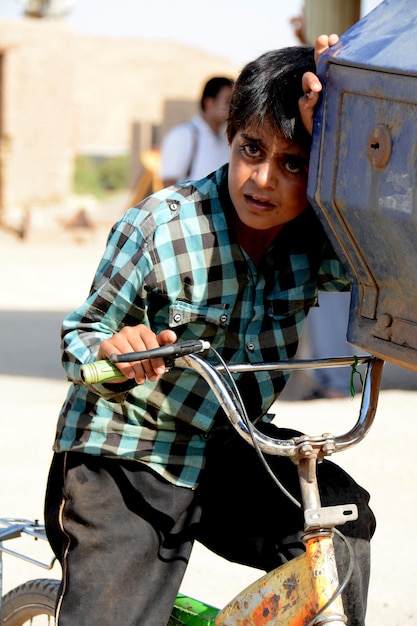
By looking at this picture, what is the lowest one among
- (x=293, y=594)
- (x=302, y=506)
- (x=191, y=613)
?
(x=191, y=613)

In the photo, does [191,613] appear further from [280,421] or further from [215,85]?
[215,85]

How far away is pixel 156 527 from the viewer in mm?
2268

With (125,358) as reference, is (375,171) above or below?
above

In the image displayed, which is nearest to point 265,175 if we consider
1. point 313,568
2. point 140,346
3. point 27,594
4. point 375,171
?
point 375,171

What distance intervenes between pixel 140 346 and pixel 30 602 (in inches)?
49.1

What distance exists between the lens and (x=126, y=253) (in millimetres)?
2133

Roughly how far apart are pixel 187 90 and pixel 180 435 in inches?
2238

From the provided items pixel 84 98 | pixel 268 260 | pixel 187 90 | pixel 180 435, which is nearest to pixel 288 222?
pixel 268 260

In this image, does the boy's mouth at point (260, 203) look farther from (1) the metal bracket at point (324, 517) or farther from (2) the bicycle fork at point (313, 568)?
(1) the metal bracket at point (324, 517)

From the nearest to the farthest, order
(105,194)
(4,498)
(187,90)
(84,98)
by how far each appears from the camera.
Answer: (4,498), (105,194), (187,90), (84,98)

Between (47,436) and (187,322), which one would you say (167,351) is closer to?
(187,322)

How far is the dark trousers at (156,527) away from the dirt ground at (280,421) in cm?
7

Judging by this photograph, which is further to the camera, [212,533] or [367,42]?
[212,533]

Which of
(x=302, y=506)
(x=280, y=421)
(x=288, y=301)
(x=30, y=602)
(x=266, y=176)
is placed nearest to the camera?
(x=302, y=506)
